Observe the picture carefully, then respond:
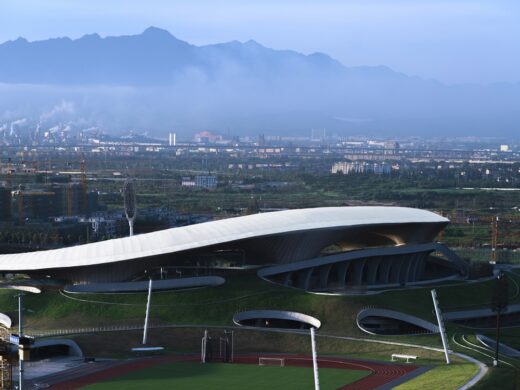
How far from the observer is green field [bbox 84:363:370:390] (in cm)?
4569

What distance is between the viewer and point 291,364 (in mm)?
51125

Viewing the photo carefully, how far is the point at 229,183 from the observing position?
19875 cm

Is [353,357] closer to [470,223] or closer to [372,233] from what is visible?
[372,233]

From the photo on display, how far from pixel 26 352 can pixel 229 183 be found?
16240 cm

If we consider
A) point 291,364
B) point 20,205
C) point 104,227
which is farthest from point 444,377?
point 20,205

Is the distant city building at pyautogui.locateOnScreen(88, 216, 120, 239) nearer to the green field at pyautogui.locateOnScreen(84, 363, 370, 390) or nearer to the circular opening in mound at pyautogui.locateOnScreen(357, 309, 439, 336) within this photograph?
the circular opening in mound at pyautogui.locateOnScreen(357, 309, 439, 336)

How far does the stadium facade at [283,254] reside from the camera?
211 ft

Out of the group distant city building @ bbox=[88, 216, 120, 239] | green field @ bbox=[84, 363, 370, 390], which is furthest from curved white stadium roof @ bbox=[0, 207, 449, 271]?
distant city building @ bbox=[88, 216, 120, 239]

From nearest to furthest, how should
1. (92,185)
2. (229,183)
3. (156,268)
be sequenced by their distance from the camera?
(156,268) < (92,185) < (229,183)

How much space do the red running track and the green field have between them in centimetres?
58

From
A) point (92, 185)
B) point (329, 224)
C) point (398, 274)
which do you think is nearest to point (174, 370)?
point (329, 224)

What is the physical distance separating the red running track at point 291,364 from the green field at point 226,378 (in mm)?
579

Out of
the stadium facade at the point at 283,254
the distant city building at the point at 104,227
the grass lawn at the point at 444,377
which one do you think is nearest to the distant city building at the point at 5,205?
the distant city building at the point at 104,227

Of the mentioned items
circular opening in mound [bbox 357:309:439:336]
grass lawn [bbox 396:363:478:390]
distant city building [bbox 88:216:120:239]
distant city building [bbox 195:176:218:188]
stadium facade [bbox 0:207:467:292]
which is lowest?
distant city building [bbox 195:176:218:188]
